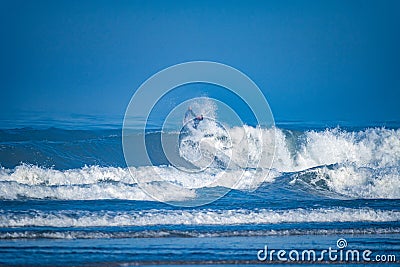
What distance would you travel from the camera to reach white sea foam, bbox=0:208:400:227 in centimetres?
1371

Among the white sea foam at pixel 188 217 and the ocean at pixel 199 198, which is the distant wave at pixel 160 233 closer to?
the ocean at pixel 199 198

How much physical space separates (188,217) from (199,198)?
2.86 m

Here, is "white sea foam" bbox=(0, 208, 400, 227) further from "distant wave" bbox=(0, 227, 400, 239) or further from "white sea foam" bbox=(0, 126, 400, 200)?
"white sea foam" bbox=(0, 126, 400, 200)

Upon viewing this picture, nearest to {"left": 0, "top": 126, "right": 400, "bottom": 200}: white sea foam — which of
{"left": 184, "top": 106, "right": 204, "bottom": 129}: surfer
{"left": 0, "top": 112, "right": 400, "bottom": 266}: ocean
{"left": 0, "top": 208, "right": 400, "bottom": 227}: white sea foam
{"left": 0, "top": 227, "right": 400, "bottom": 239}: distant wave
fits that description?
{"left": 0, "top": 112, "right": 400, "bottom": 266}: ocean

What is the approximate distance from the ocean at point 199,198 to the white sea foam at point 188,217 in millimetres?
23

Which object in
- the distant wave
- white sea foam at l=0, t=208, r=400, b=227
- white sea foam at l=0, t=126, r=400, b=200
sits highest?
white sea foam at l=0, t=126, r=400, b=200

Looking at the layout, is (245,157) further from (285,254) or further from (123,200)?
(285,254)

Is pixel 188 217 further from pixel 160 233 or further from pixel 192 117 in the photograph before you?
pixel 192 117

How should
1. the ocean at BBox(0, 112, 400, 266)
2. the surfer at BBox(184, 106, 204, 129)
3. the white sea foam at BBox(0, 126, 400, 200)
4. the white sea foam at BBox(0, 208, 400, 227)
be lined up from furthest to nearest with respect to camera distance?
the surfer at BBox(184, 106, 204, 129) → the white sea foam at BBox(0, 126, 400, 200) → the white sea foam at BBox(0, 208, 400, 227) → the ocean at BBox(0, 112, 400, 266)

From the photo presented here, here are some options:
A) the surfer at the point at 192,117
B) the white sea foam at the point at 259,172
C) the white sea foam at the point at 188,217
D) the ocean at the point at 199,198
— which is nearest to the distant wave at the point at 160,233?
the ocean at the point at 199,198

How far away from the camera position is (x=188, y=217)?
1433cm

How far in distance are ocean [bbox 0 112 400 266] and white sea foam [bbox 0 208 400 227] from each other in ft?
0.08

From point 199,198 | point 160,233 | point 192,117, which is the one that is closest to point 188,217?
point 160,233

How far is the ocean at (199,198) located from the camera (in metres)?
11.7
